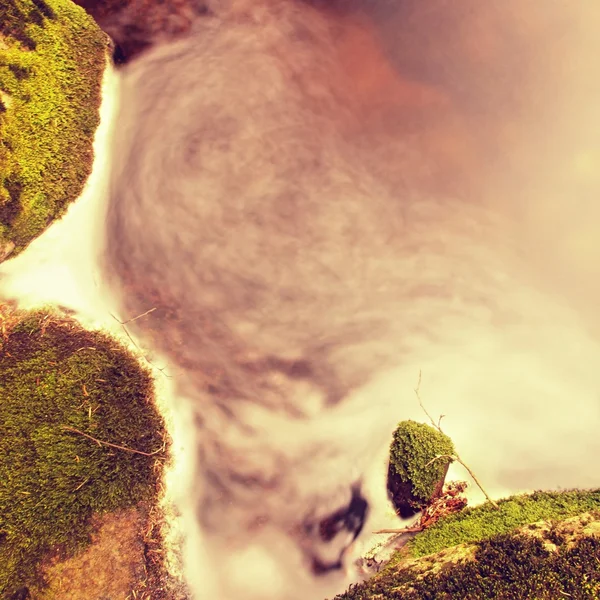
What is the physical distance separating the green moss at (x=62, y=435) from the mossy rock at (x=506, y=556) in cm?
477

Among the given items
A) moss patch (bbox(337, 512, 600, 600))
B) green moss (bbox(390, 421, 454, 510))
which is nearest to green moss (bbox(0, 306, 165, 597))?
green moss (bbox(390, 421, 454, 510))

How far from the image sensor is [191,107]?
29.9ft

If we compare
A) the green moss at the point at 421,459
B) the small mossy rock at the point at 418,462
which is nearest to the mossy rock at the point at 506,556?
the small mossy rock at the point at 418,462

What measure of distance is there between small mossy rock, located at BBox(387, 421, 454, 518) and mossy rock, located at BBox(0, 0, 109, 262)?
7952mm

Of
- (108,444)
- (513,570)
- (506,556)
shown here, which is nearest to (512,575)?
(513,570)

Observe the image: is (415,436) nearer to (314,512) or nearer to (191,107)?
(314,512)

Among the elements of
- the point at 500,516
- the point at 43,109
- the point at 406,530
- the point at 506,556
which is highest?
the point at 43,109

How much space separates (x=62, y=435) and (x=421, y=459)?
6398mm

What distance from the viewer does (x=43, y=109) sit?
25.7 feet

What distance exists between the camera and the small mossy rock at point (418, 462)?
786 centimetres

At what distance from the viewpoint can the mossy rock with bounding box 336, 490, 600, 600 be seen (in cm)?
637

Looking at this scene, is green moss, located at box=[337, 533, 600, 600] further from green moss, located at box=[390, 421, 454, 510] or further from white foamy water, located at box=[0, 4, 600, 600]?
Result: white foamy water, located at box=[0, 4, 600, 600]

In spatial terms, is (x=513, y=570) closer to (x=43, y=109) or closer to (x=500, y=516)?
(x=500, y=516)

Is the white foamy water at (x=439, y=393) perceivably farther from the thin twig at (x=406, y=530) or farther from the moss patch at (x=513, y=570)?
the moss patch at (x=513, y=570)
